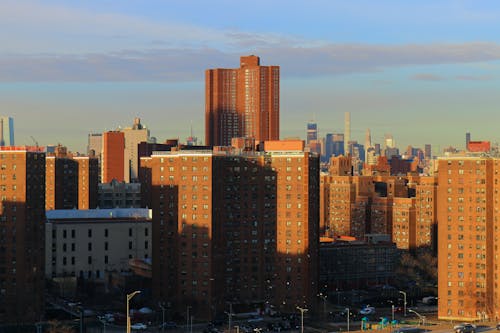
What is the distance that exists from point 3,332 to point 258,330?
1793 inches

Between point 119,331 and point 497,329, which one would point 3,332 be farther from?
point 497,329

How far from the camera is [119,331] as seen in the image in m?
200

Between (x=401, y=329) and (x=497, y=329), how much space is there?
714 inches

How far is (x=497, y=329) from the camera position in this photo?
7721 inches

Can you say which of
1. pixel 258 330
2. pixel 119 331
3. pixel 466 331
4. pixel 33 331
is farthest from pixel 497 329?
pixel 33 331

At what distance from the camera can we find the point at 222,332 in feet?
655

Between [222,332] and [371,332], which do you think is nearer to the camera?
[371,332]

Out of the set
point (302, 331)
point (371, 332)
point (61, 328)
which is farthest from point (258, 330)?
point (61, 328)

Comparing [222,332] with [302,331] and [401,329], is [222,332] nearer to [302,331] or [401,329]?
[302,331]

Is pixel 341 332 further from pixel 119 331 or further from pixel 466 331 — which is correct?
pixel 119 331

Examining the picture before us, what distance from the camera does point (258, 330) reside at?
192 meters

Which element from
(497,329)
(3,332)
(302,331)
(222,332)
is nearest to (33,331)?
(3,332)

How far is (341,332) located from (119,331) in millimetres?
38973

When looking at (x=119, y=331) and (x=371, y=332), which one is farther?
(x=119, y=331)
